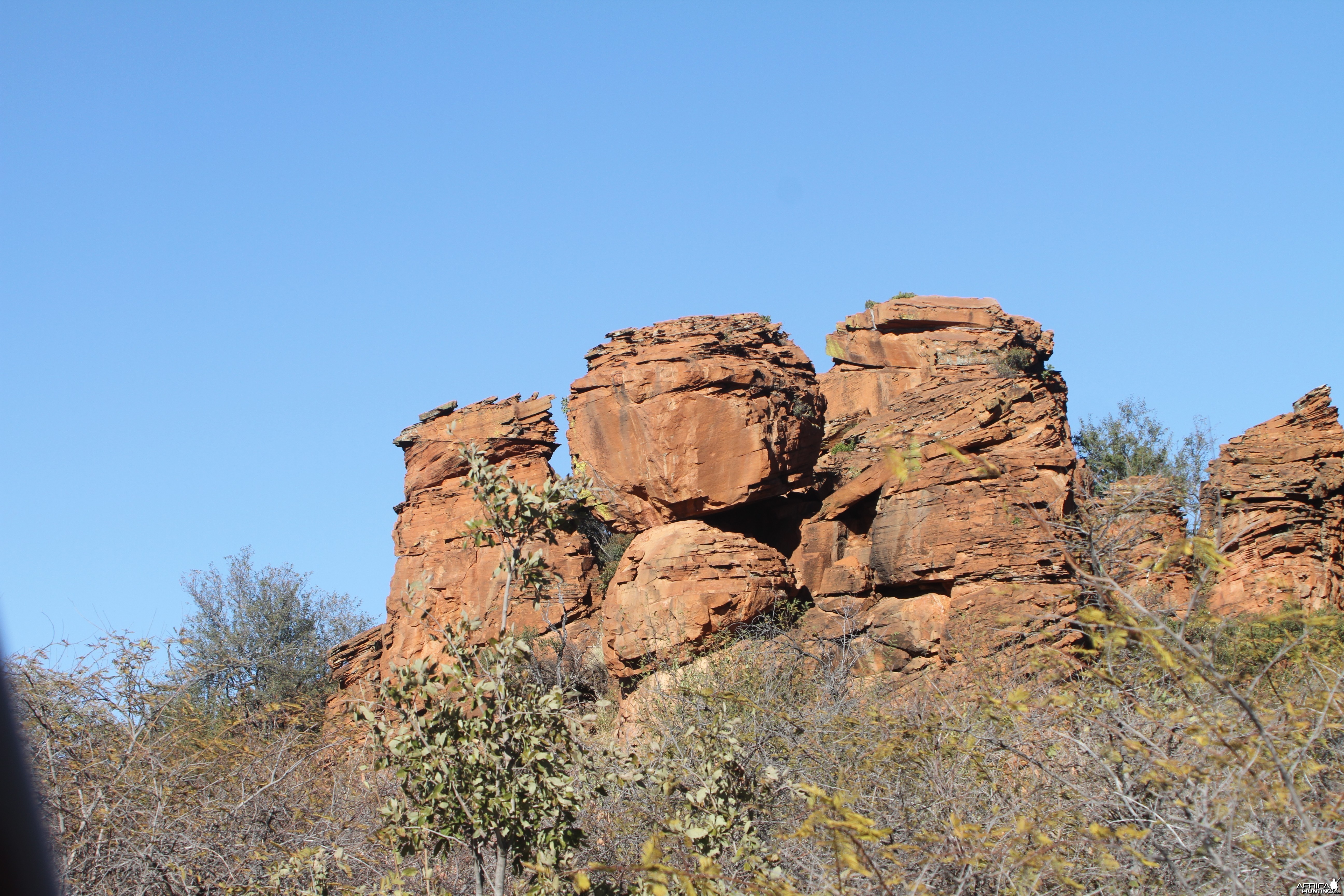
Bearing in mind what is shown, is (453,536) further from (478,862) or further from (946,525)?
(478,862)

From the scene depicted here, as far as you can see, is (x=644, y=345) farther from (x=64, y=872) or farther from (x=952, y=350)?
(x=64, y=872)

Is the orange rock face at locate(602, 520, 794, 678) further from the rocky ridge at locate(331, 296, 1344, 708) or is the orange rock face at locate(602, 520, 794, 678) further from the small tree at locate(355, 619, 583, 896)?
the small tree at locate(355, 619, 583, 896)

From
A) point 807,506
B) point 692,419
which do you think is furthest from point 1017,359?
point 692,419

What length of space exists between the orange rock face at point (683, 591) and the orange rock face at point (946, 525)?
1.08 meters

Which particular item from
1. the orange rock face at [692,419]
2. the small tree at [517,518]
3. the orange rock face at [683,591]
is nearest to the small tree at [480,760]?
the small tree at [517,518]

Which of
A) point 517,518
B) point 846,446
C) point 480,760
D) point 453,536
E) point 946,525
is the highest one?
point 846,446

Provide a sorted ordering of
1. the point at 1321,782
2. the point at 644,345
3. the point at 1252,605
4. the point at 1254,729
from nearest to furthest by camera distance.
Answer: the point at 1254,729 < the point at 1321,782 < the point at 1252,605 < the point at 644,345

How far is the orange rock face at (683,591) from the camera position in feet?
65.3

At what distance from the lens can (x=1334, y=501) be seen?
1931 cm

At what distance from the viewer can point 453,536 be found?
25297 mm

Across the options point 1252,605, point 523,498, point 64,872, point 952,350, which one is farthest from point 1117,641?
point 952,350

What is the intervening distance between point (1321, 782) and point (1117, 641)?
9.95ft

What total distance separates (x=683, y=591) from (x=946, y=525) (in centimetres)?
516

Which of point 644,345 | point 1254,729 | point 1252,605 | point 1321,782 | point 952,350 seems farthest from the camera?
point 952,350
